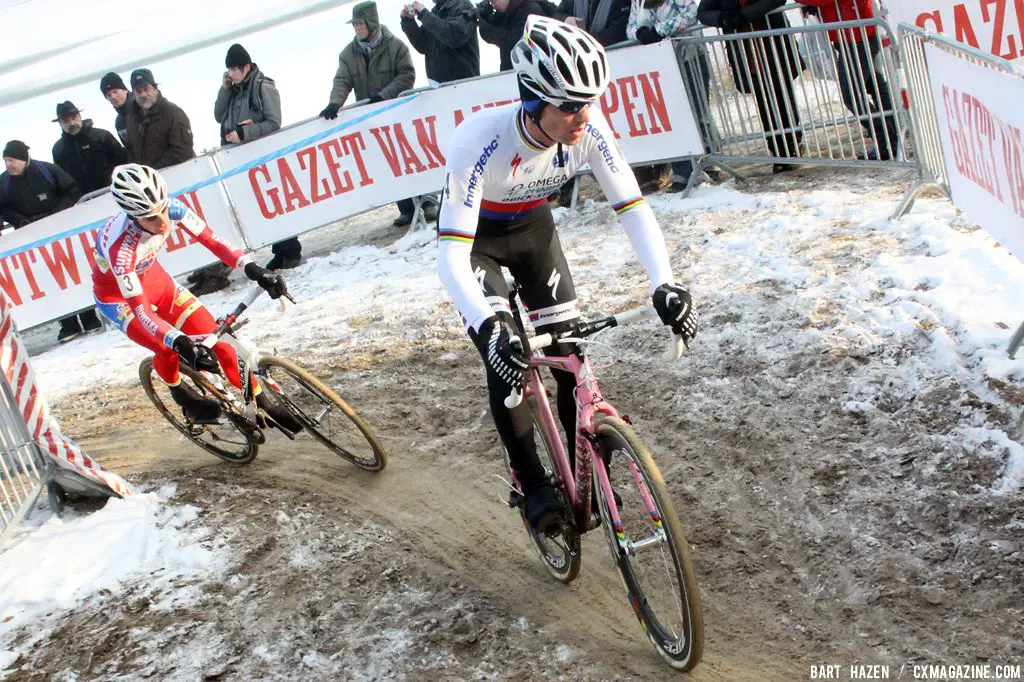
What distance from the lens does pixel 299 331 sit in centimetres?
972

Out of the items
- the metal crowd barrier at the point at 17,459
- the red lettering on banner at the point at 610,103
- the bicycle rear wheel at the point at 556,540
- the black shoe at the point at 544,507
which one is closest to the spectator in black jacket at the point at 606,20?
the red lettering on banner at the point at 610,103

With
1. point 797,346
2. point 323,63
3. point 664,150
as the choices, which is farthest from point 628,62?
point 323,63

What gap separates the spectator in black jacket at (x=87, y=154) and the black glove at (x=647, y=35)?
7105 millimetres

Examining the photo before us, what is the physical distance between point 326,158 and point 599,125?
800cm

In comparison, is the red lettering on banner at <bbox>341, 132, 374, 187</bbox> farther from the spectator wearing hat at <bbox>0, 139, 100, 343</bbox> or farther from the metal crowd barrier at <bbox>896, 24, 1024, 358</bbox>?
the metal crowd barrier at <bbox>896, 24, 1024, 358</bbox>

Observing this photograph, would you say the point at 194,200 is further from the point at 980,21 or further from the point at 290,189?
the point at 980,21

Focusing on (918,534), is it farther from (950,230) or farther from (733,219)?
(733,219)

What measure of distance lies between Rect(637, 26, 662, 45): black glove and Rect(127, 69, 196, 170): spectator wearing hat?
586cm

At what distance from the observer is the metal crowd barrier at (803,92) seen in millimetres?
8891

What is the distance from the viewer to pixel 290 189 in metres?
12.0

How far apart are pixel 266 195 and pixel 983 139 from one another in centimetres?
872

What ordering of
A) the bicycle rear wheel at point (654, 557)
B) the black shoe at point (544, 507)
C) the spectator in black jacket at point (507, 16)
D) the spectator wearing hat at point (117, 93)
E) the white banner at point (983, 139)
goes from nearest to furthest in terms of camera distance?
the bicycle rear wheel at point (654, 557)
the black shoe at point (544, 507)
the white banner at point (983, 139)
the spectator in black jacket at point (507, 16)
the spectator wearing hat at point (117, 93)

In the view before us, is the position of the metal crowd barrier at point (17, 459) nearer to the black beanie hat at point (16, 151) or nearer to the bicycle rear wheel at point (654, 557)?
the bicycle rear wheel at point (654, 557)

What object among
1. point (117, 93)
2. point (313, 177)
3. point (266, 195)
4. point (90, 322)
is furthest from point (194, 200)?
point (90, 322)
